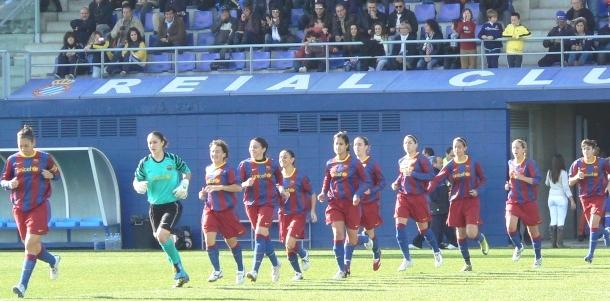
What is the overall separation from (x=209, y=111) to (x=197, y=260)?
5456 mm

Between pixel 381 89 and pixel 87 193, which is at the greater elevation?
pixel 381 89

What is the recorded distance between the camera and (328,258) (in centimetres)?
2498

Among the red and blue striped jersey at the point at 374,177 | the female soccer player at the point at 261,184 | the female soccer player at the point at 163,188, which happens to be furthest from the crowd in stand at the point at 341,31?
the female soccer player at the point at 163,188

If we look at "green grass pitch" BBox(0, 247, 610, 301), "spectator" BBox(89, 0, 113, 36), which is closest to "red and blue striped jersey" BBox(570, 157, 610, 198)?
"green grass pitch" BBox(0, 247, 610, 301)

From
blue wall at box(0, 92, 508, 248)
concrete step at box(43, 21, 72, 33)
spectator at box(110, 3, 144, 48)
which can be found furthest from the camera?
concrete step at box(43, 21, 72, 33)

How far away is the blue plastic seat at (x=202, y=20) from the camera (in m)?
32.8

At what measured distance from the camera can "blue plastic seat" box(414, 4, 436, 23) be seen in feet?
103

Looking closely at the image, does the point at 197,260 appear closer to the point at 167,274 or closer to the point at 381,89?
the point at 167,274

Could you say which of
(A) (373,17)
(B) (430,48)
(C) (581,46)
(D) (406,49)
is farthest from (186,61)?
(C) (581,46)

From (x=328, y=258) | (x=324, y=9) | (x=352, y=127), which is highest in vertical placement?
(x=324, y=9)

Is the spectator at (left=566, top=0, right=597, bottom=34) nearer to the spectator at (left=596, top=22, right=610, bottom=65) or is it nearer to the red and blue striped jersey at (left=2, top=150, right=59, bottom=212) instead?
the spectator at (left=596, top=22, right=610, bottom=65)

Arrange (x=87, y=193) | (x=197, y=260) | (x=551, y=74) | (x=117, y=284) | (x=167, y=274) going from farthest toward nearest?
(x=87, y=193)
(x=551, y=74)
(x=197, y=260)
(x=167, y=274)
(x=117, y=284)

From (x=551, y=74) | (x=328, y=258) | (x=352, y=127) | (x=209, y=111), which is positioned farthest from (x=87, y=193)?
(x=551, y=74)

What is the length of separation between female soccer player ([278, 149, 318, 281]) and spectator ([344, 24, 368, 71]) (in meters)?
9.09
